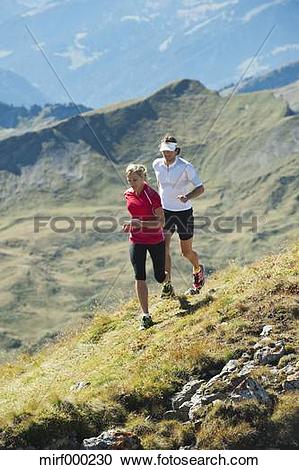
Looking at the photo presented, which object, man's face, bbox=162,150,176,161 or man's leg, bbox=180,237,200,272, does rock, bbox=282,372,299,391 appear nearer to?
man's leg, bbox=180,237,200,272

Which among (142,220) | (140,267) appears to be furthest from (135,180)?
(140,267)

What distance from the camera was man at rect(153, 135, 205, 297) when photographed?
16.0m

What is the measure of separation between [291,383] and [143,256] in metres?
5.42

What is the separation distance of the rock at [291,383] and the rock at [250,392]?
39 centimetres

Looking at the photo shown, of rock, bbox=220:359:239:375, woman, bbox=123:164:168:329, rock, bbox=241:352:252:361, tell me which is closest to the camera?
rock, bbox=220:359:239:375

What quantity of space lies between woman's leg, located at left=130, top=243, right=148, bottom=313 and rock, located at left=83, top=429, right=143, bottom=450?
5482 millimetres

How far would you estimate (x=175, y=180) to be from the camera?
53.3 feet

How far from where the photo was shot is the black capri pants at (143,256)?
15281 mm

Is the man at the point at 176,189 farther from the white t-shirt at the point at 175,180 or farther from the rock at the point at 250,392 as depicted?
the rock at the point at 250,392

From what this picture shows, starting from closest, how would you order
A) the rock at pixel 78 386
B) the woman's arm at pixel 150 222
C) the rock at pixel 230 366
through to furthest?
the rock at pixel 230 366 → the rock at pixel 78 386 → the woman's arm at pixel 150 222

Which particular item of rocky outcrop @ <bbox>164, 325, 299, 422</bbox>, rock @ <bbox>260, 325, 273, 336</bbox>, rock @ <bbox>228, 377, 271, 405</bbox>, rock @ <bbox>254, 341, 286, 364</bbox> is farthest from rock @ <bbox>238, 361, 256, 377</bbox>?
rock @ <bbox>260, 325, 273, 336</bbox>

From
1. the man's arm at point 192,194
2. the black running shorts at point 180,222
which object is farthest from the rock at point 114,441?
the black running shorts at point 180,222
